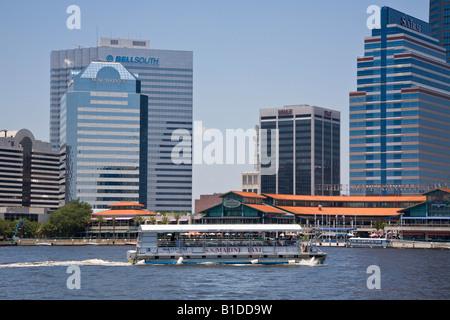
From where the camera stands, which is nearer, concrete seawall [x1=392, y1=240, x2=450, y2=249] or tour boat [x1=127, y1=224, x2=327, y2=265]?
tour boat [x1=127, y1=224, x2=327, y2=265]

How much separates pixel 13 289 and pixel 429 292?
124 ft

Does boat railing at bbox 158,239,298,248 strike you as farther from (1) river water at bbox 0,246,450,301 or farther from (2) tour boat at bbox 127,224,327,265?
(1) river water at bbox 0,246,450,301

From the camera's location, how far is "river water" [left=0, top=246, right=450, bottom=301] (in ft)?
210

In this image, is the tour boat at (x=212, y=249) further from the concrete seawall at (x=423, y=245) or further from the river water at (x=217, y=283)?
the concrete seawall at (x=423, y=245)

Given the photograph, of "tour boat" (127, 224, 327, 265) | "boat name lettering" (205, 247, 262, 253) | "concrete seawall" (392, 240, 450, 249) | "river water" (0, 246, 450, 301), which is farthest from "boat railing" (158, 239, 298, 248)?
"concrete seawall" (392, 240, 450, 249)

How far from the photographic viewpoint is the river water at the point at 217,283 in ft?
210

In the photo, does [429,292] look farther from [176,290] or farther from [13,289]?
[13,289]

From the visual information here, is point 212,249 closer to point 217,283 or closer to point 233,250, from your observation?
point 233,250

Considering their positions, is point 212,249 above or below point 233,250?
above

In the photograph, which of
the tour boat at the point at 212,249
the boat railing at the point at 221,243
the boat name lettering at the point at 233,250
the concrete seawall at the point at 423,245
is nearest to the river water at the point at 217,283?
the tour boat at the point at 212,249

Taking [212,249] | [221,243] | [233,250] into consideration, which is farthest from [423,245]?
[212,249]

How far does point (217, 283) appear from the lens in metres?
72.4
